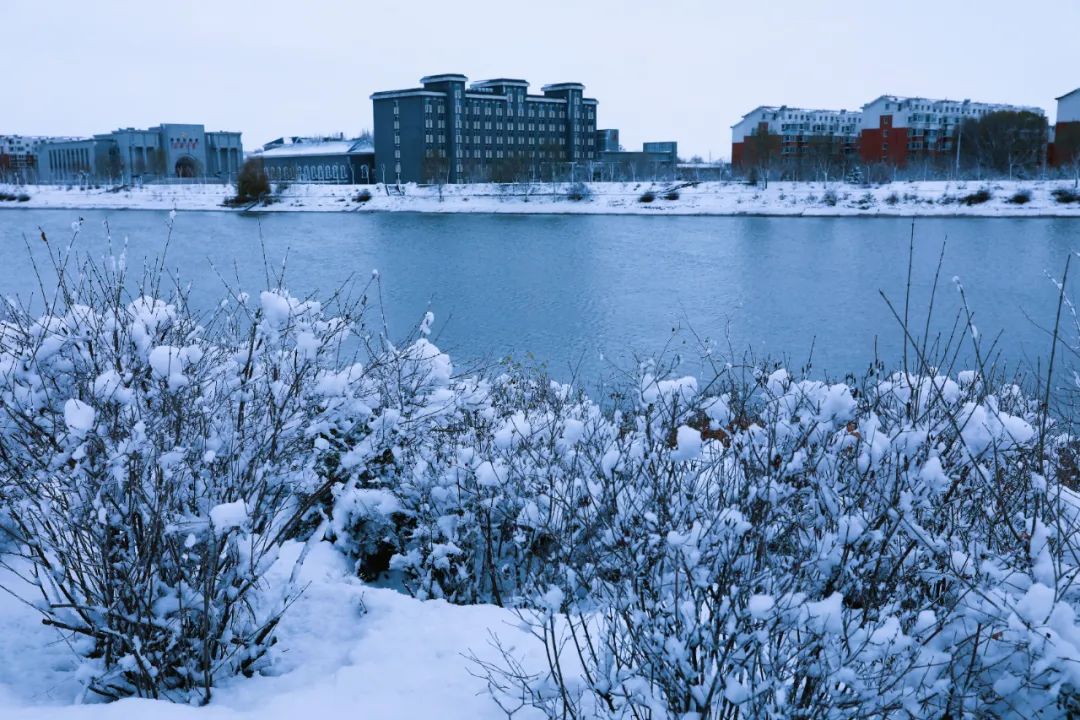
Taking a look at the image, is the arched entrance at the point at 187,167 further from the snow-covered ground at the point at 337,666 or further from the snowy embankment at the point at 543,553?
the snow-covered ground at the point at 337,666

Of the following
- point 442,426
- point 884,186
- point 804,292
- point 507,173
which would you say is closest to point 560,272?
point 804,292

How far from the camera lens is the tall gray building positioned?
99.1m

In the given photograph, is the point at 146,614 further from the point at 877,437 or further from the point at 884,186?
the point at 884,186

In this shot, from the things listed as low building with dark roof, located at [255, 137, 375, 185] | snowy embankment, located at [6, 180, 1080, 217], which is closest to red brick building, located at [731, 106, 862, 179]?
snowy embankment, located at [6, 180, 1080, 217]

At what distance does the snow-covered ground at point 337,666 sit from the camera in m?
3.48

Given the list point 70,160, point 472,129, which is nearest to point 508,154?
point 472,129

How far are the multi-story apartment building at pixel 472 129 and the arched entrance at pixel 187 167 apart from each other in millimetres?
25891

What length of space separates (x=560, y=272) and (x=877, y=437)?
86.2ft

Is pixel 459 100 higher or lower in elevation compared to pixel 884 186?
higher

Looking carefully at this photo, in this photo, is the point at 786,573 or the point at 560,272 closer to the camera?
the point at 786,573

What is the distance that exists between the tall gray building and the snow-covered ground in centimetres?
9729

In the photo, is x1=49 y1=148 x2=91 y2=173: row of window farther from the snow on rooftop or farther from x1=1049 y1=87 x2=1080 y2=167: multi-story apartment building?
x1=1049 y1=87 x2=1080 y2=167: multi-story apartment building

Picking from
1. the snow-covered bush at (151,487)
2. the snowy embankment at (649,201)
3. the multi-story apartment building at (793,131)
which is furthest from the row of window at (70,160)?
the snow-covered bush at (151,487)

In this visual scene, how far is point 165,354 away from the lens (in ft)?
12.4
